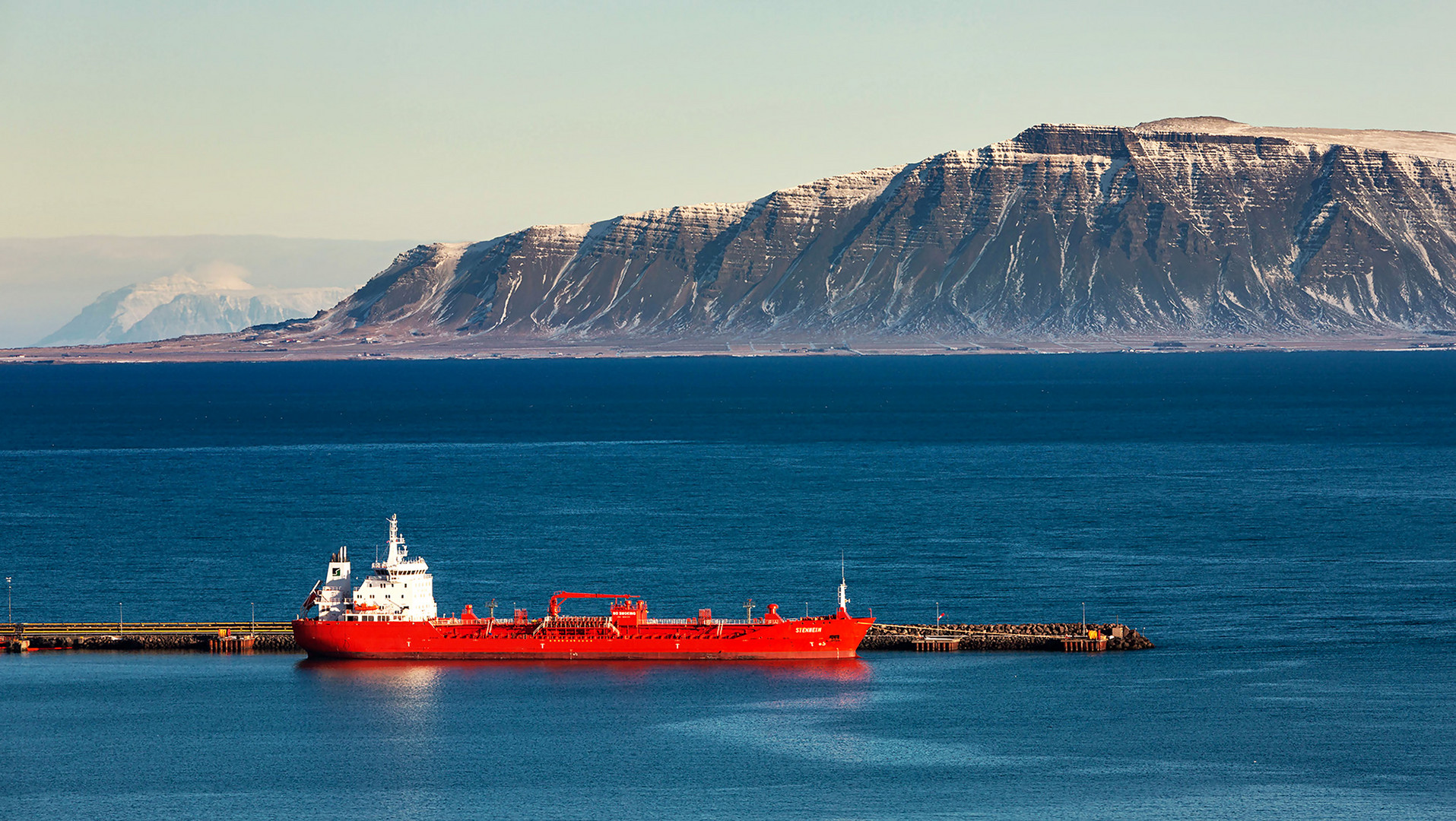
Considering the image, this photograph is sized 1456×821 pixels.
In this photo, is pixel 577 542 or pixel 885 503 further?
pixel 885 503

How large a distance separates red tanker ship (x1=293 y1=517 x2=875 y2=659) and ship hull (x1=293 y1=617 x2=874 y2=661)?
0.04m

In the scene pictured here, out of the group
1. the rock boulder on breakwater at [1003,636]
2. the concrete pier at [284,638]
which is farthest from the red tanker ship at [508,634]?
the concrete pier at [284,638]

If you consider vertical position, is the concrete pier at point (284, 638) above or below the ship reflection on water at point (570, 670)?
above

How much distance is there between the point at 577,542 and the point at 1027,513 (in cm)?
3881

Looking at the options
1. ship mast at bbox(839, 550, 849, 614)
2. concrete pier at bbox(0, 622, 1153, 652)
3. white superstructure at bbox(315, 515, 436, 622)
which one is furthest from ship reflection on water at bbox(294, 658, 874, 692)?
concrete pier at bbox(0, 622, 1153, 652)

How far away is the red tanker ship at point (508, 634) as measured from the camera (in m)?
100

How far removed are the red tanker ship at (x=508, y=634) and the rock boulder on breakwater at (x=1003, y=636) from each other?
2863 mm

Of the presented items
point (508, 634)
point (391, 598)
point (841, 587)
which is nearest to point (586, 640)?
point (508, 634)

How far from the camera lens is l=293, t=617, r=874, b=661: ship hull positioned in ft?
330

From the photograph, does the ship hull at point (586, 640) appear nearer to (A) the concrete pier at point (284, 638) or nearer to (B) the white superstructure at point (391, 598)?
(B) the white superstructure at point (391, 598)

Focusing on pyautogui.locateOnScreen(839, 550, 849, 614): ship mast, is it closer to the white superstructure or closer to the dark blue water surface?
the dark blue water surface

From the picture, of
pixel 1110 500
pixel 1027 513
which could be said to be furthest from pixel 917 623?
pixel 1110 500

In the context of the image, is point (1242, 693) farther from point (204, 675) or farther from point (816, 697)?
point (204, 675)

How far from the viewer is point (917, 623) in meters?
109
